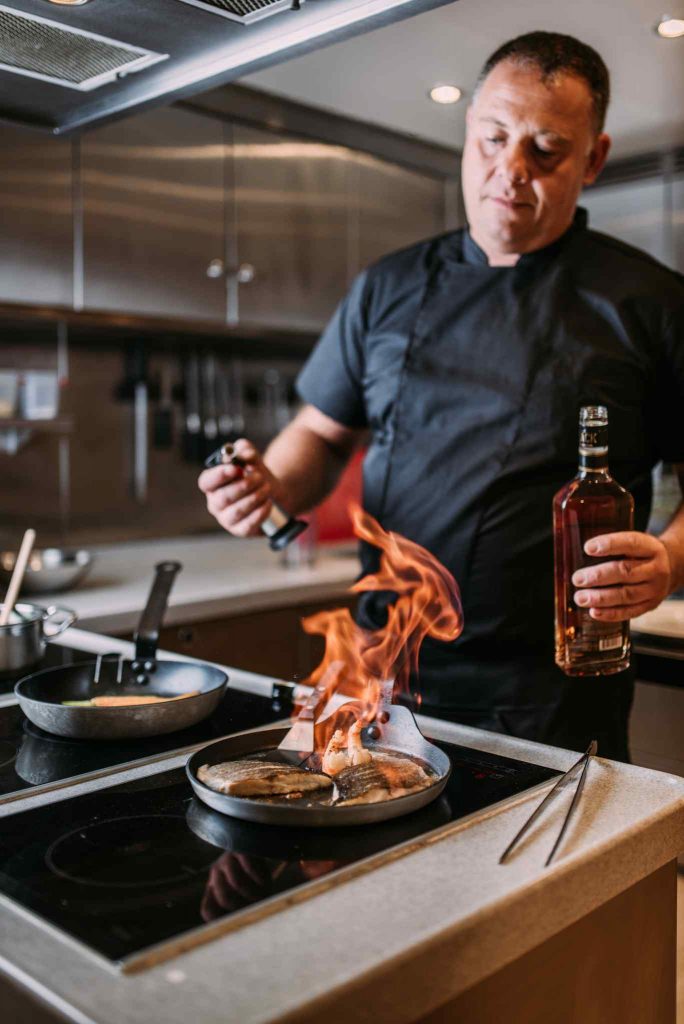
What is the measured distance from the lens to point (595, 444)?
1047 millimetres

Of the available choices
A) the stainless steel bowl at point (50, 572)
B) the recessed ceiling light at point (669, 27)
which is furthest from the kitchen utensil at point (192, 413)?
the recessed ceiling light at point (669, 27)

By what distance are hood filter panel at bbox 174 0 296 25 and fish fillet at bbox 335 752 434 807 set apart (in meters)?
0.79

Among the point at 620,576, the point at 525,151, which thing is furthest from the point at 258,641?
the point at 620,576

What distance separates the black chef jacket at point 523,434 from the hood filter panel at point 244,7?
23.8 inches

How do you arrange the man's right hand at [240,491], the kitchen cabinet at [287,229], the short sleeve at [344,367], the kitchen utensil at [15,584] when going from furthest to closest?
the kitchen cabinet at [287,229] < the short sleeve at [344,367] < the kitchen utensil at [15,584] < the man's right hand at [240,491]

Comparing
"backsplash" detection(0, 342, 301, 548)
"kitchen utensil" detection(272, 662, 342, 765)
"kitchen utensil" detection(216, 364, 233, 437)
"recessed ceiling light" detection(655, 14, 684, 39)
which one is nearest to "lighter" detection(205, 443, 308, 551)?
"kitchen utensil" detection(272, 662, 342, 765)

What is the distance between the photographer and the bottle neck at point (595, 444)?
1.04m

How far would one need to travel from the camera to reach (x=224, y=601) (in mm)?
2416

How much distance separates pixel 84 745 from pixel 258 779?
0.98 ft

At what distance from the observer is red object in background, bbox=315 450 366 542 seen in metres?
3.23

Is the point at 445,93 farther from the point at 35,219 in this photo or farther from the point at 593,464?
the point at 593,464

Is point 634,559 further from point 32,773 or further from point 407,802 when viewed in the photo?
point 32,773

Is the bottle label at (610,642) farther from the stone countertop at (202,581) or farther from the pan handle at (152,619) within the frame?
the stone countertop at (202,581)

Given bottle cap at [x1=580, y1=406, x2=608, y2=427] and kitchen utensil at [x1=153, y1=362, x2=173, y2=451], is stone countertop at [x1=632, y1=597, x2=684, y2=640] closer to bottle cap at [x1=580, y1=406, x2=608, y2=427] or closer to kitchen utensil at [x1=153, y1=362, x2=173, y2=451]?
bottle cap at [x1=580, y1=406, x2=608, y2=427]
